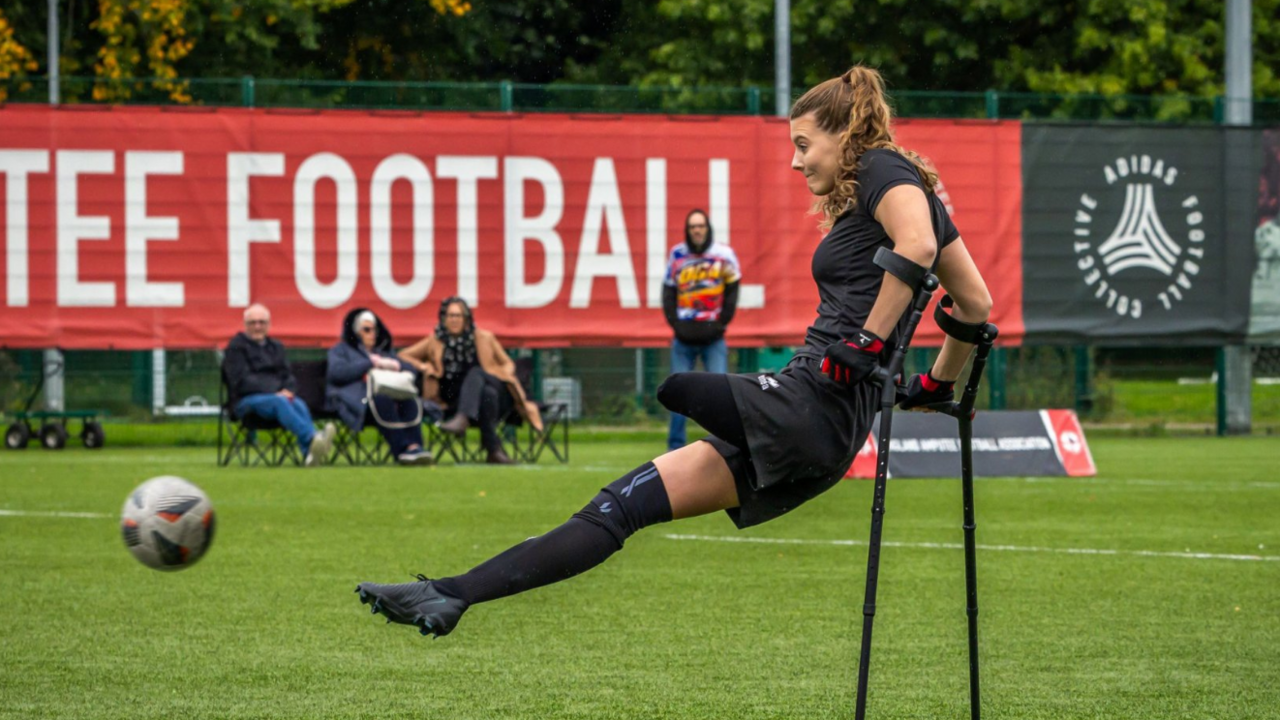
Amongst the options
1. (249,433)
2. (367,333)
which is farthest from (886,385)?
(249,433)

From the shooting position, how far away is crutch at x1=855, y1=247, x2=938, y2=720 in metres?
4.46

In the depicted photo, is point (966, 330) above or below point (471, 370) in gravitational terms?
above

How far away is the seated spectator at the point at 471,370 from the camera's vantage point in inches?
674

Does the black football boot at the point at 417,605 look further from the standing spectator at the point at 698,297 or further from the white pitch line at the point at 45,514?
the standing spectator at the point at 698,297

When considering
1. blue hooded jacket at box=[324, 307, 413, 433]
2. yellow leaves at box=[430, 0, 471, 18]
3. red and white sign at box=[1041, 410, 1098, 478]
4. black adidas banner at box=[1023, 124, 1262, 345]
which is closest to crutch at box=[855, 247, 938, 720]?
red and white sign at box=[1041, 410, 1098, 478]

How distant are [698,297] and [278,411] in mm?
4134

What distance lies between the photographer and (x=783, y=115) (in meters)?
21.8

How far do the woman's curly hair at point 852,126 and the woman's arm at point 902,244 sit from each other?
0.17m

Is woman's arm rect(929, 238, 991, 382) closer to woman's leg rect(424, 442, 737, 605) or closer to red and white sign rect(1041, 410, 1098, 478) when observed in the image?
woman's leg rect(424, 442, 737, 605)

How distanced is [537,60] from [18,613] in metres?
29.7

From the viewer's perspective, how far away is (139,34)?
28016 mm

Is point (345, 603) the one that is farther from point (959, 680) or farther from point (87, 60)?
point (87, 60)

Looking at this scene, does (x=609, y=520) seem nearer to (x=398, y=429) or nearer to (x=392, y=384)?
(x=392, y=384)

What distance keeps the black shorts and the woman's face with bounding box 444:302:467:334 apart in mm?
12796
